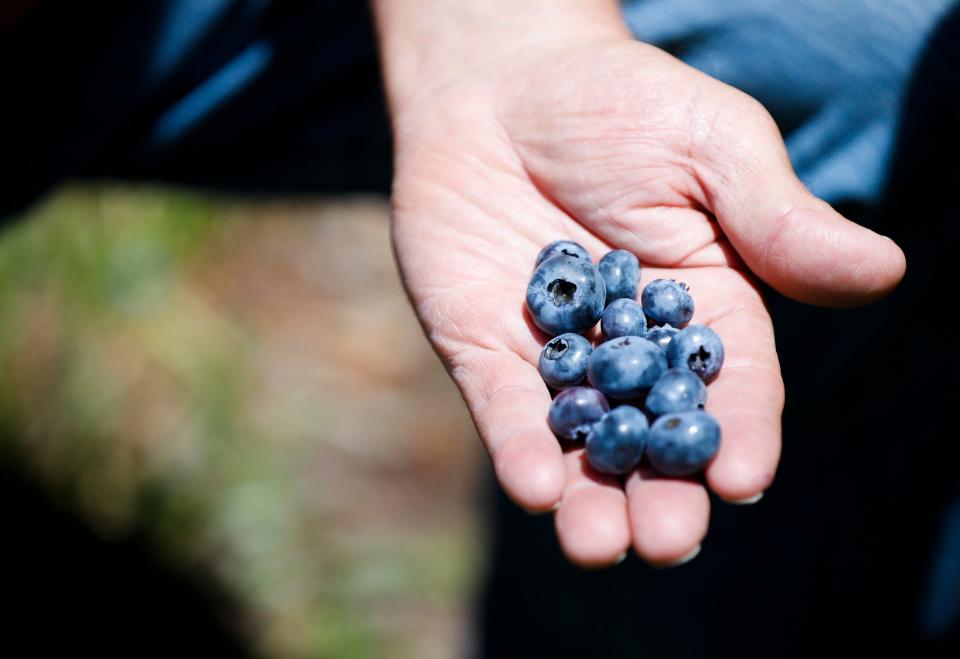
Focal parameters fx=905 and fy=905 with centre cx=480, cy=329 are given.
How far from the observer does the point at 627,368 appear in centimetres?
165

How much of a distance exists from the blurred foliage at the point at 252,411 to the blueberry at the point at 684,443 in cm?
199

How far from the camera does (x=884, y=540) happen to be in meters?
2.50

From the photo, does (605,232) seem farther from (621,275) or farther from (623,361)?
(623,361)

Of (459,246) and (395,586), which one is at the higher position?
(459,246)

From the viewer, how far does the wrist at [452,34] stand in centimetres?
220

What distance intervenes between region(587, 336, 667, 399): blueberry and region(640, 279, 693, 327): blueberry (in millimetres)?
129

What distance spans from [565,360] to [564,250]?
28cm

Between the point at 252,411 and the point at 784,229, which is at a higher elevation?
the point at 784,229

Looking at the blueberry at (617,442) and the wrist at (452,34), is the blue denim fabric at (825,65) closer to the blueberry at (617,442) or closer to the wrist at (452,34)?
the wrist at (452,34)

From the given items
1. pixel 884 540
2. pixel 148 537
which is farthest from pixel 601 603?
pixel 148 537

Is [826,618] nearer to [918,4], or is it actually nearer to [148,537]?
[918,4]

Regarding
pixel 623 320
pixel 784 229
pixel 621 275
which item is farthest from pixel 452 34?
pixel 784 229

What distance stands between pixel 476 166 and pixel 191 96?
0.75 meters

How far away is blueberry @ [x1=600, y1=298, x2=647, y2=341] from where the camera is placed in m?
1.79
